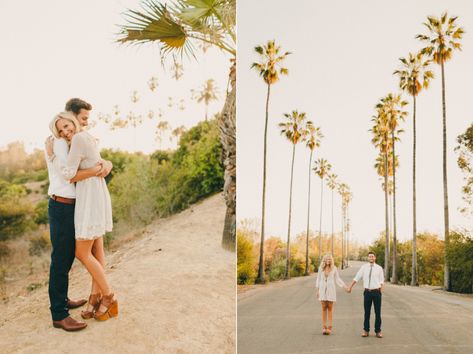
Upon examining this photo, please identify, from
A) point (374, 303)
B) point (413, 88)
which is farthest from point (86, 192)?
point (413, 88)

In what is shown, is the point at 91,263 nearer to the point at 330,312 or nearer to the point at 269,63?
the point at 330,312

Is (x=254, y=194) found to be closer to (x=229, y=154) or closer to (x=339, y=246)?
(x=229, y=154)

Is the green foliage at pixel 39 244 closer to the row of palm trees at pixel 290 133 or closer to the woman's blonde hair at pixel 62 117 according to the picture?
the row of palm trees at pixel 290 133

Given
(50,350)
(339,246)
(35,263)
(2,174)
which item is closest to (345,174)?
(339,246)

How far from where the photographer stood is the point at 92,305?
137 inches

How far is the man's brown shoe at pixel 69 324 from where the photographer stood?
329 cm

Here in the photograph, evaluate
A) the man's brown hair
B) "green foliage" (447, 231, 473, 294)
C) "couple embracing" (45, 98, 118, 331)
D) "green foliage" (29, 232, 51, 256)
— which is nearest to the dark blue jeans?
"couple embracing" (45, 98, 118, 331)

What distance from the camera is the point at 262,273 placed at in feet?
16.3

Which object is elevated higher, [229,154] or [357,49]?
[357,49]

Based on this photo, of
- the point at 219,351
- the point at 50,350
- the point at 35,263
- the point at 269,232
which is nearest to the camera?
the point at 50,350

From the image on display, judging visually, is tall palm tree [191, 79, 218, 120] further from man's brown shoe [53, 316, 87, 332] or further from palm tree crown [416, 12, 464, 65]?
man's brown shoe [53, 316, 87, 332]

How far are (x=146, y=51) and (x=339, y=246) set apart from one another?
126 inches

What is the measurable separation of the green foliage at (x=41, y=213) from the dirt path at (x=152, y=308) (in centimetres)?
179

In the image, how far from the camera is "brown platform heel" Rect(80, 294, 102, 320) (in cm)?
343
